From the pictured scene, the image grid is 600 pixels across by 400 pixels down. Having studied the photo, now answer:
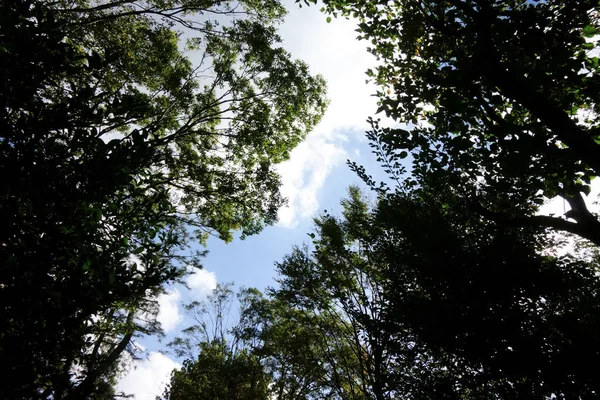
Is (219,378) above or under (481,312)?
above

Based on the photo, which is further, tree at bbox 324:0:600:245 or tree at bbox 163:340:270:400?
tree at bbox 163:340:270:400

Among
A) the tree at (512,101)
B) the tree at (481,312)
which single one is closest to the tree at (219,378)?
the tree at (481,312)

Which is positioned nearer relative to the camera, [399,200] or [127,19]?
[399,200]

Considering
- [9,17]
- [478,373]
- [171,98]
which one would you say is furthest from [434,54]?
[171,98]

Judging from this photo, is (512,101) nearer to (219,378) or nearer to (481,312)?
(481,312)

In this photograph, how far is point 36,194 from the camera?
3039 millimetres

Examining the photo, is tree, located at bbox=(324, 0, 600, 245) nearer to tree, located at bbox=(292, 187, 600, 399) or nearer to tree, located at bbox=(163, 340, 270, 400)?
tree, located at bbox=(292, 187, 600, 399)

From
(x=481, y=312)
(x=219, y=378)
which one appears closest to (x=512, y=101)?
(x=481, y=312)

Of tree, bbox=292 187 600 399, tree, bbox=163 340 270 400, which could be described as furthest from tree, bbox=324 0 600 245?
tree, bbox=163 340 270 400

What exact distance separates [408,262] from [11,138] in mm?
5978

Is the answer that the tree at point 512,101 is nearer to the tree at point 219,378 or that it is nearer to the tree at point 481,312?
the tree at point 481,312

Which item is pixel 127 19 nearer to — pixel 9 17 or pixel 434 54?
pixel 9 17

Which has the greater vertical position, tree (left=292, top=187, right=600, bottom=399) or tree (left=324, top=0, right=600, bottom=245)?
tree (left=324, top=0, right=600, bottom=245)

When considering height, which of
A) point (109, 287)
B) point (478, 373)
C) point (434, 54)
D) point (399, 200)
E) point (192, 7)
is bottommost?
point (478, 373)
